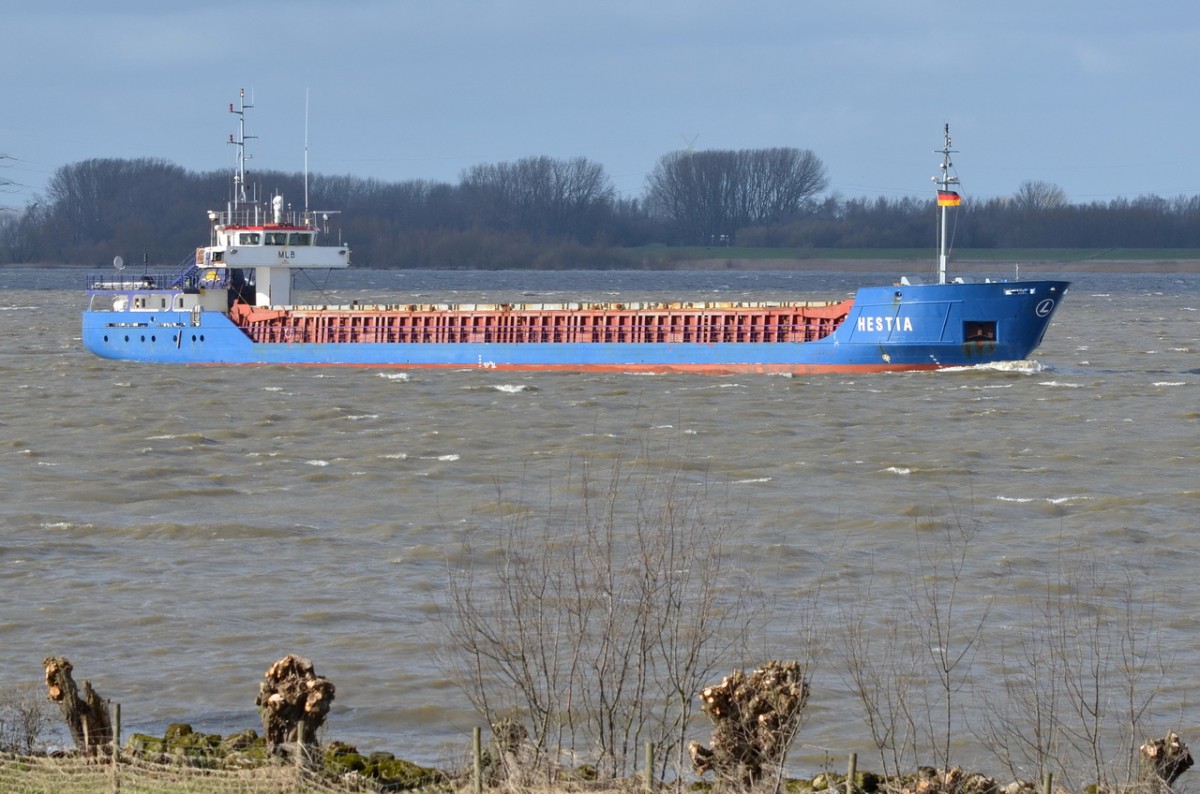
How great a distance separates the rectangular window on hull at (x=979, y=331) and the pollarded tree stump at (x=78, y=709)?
41.8m

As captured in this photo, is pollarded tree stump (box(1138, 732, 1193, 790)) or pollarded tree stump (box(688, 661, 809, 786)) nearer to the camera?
pollarded tree stump (box(1138, 732, 1193, 790))

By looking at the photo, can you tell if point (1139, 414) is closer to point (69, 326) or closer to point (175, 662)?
point (175, 662)

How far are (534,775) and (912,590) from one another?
1122 centimetres

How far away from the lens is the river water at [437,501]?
2002 cm

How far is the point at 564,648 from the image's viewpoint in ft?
63.1

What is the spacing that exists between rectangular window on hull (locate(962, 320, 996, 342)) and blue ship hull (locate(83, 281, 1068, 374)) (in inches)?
1.3

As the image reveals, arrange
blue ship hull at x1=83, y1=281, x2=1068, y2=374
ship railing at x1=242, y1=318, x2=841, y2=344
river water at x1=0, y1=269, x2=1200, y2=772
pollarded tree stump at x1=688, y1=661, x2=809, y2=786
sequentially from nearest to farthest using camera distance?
1. pollarded tree stump at x1=688, y1=661, x2=809, y2=786
2. river water at x1=0, y1=269, x2=1200, y2=772
3. blue ship hull at x1=83, y1=281, x2=1068, y2=374
4. ship railing at x1=242, y1=318, x2=841, y2=344

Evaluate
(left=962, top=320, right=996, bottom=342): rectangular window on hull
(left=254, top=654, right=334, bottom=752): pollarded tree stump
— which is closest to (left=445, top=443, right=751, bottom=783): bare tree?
(left=254, top=654, right=334, bottom=752): pollarded tree stump

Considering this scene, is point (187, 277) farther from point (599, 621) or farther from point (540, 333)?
point (599, 621)

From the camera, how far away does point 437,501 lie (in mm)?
31469

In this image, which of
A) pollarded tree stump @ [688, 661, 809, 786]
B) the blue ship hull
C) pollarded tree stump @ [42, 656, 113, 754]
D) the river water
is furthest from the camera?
the blue ship hull

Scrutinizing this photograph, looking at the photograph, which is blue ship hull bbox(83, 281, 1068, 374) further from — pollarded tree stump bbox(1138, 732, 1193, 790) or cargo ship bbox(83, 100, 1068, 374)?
pollarded tree stump bbox(1138, 732, 1193, 790)

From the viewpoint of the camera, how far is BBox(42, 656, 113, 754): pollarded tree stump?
15.4m

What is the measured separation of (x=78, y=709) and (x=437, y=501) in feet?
52.3
